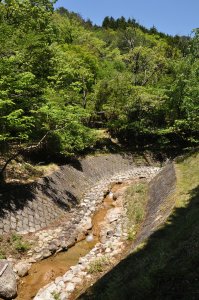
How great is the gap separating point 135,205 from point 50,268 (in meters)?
7.48

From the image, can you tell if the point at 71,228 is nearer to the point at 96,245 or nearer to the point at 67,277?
the point at 96,245

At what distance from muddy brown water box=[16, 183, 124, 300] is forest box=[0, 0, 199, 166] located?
5.67 metres

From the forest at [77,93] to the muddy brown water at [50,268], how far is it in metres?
5.67

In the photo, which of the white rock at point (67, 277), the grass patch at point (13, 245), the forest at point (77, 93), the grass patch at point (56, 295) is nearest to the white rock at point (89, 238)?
the grass patch at point (13, 245)

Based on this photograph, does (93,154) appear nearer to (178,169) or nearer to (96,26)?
(178,169)

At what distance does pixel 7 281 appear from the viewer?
1059 centimetres

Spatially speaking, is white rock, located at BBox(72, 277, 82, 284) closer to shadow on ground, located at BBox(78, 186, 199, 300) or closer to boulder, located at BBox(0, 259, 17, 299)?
shadow on ground, located at BBox(78, 186, 199, 300)

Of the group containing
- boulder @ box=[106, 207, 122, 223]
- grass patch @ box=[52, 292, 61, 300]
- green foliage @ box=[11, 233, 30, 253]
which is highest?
green foliage @ box=[11, 233, 30, 253]

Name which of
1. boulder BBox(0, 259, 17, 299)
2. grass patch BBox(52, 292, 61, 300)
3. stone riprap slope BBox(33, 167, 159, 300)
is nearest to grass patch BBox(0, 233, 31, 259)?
stone riprap slope BBox(33, 167, 159, 300)

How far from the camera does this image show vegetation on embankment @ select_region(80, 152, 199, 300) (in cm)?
731

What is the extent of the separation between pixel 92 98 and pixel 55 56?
9783 mm

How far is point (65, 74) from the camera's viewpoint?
25.4 meters

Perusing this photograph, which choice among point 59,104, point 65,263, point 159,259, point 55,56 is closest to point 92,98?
point 55,56

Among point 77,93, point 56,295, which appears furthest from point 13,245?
point 77,93
